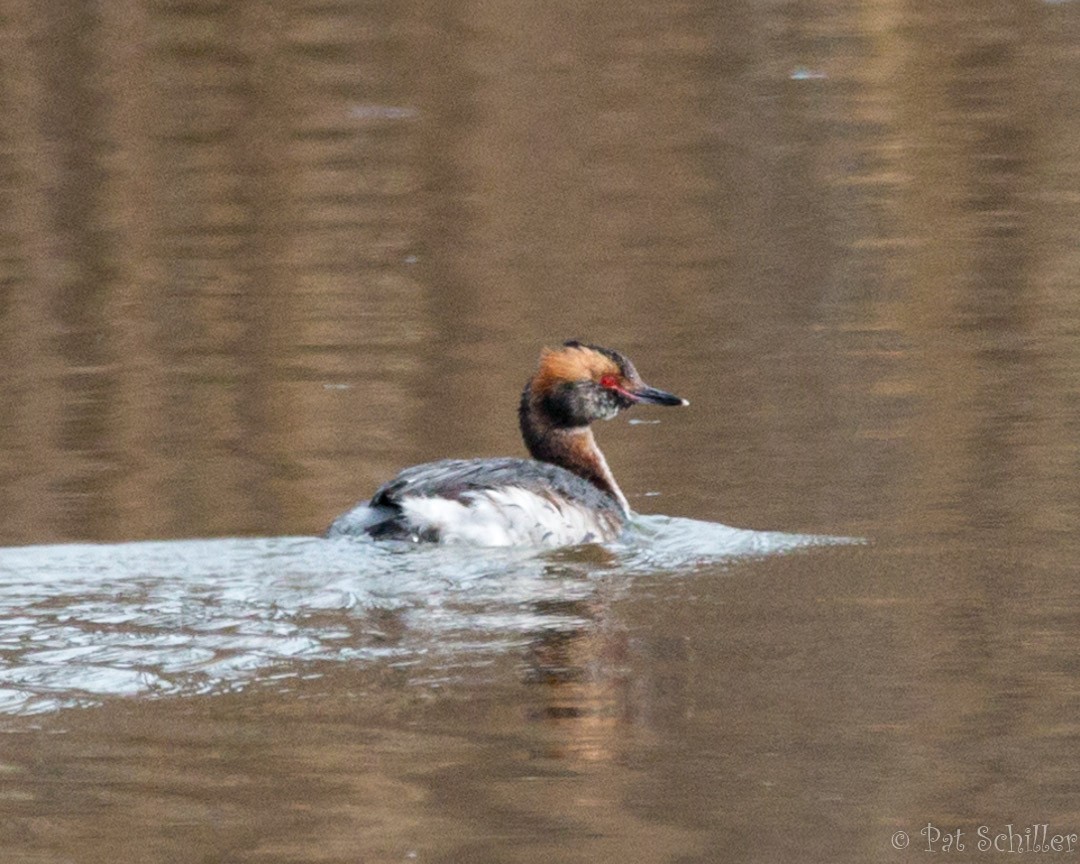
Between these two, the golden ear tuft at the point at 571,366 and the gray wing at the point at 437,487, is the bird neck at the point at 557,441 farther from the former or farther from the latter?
the gray wing at the point at 437,487

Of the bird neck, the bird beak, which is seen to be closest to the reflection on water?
the bird neck

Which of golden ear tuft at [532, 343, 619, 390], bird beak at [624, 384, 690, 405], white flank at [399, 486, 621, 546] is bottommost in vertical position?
white flank at [399, 486, 621, 546]

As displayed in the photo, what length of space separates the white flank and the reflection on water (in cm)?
9

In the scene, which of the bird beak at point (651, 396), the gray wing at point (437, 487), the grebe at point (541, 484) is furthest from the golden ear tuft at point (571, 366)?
the gray wing at point (437, 487)

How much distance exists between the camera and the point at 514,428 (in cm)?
1030

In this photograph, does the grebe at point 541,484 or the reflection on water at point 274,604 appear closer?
the reflection on water at point 274,604

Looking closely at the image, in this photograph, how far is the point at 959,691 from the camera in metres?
6.22

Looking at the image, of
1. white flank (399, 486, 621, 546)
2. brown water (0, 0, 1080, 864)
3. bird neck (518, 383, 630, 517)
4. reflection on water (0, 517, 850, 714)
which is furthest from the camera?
bird neck (518, 383, 630, 517)

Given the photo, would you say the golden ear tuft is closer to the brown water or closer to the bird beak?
the bird beak

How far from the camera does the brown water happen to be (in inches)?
219

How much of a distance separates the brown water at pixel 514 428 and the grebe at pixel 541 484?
19cm

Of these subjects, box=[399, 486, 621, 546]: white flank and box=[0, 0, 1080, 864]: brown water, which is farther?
box=[399, 486, 621, 546]: white flank

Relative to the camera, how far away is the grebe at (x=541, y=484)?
8.11 m

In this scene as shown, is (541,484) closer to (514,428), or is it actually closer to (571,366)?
(571,366)
